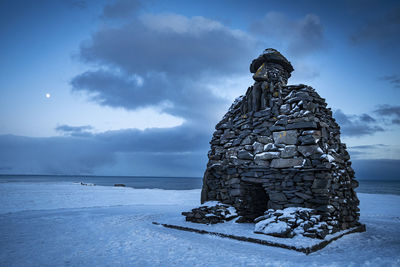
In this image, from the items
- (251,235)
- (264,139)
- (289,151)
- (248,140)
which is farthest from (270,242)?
(248,140)

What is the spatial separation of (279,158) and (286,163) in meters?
0.31

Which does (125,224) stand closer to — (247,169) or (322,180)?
(247,169)

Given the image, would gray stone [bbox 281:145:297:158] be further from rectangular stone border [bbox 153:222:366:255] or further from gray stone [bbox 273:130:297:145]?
rectangular stone border [bbox 153:222:366:255]

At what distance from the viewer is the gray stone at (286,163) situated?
7.36 meters

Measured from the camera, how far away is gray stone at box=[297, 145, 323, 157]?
7125mm

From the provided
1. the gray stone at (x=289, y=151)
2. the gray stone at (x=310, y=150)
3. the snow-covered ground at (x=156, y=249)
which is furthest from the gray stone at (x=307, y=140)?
the snow-covered ground at (x=156, y=249)

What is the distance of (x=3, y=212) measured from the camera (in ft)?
37.5

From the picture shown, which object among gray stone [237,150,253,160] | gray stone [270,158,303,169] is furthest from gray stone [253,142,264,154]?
gray stone [270,158,303,169]

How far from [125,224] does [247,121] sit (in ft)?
20.3

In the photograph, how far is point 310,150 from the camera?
23.7ft

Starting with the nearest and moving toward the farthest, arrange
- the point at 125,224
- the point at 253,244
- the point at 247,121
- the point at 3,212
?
the point at 253,244 → the point at 125,224 → the point at 247,121 → the point at 3,212

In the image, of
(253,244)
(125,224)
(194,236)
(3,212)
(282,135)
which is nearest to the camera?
(253,244)

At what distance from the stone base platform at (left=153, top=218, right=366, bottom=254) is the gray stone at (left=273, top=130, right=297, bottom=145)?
2.97 m

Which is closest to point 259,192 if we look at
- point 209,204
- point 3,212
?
point 209,204
